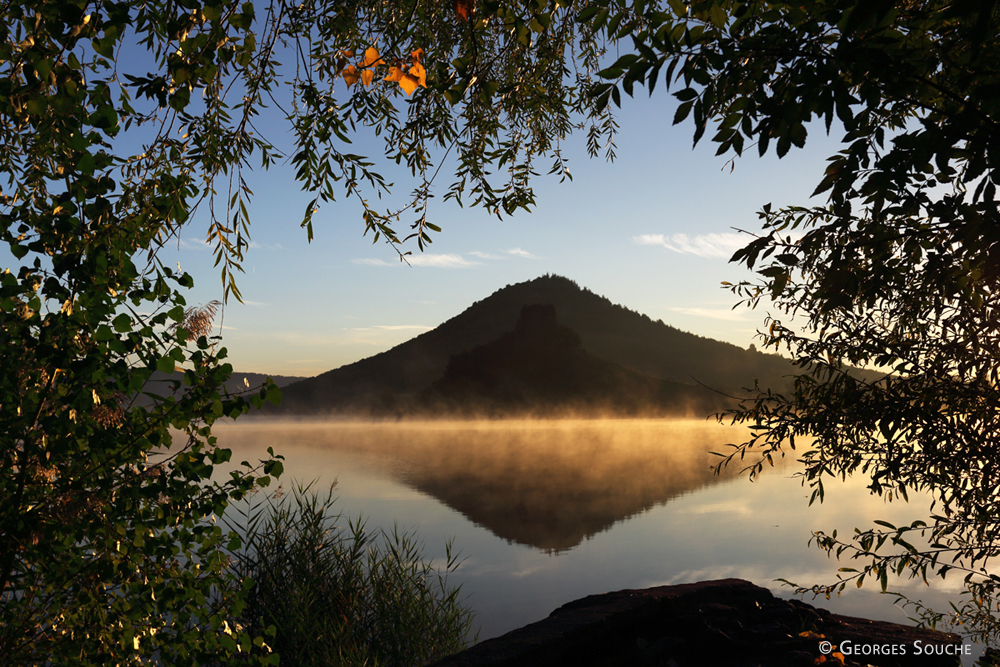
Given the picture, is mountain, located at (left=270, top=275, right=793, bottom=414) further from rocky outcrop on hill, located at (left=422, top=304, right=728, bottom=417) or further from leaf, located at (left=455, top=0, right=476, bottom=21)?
leaf, located at (left=455, top=0, right=476, bottom=21)

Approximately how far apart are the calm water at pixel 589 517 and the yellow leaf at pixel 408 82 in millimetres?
4411

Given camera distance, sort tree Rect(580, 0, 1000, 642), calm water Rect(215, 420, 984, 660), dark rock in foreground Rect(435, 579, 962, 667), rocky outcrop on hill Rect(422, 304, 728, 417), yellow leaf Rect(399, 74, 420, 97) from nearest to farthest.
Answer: tree Rect(580, 0, 1000, 642) < dark rock in foreground Rect(435, 579, 962, 667) < yellow leaf Rect(399, 74, 420, 97) < calm water Rect(215, 420, 984, 660) < rocky outcrop on hill Rect(422, 304, 728, 417)

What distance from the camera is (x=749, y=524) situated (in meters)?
15.6

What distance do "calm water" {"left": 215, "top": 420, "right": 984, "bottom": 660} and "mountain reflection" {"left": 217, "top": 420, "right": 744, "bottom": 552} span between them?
12 cm

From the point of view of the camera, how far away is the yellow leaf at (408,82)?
3971 millimetres

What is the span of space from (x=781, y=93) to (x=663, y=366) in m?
75.0

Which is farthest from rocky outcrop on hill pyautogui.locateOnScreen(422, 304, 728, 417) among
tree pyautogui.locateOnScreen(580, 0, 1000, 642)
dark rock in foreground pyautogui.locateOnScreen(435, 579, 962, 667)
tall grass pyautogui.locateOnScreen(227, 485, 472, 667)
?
tree pyautogui.locateOnScreen(580, 0, 1000, 642)

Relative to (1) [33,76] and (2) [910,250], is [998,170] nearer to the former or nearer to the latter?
(2) [910,250]

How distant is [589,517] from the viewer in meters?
19.1

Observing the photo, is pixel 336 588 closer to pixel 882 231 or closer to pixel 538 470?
pixel 882 231

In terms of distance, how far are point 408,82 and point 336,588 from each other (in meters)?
4.95

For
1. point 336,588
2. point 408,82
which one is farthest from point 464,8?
point 336,588

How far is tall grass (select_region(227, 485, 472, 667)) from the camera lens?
574cm

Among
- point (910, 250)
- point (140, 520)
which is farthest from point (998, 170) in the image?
point (140, 520)
